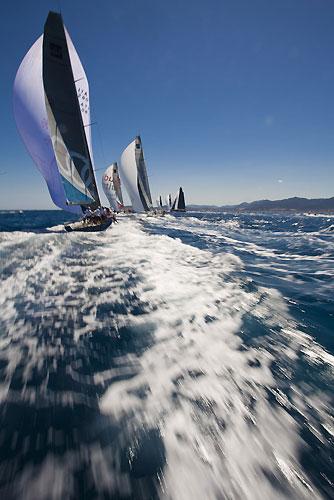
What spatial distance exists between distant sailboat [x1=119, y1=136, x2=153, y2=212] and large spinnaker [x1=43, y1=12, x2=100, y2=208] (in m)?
18.8

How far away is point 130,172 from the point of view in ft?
119

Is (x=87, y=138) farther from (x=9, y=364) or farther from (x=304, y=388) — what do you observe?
(x=304, y=388)

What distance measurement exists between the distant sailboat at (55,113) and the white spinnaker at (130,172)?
62.8ft

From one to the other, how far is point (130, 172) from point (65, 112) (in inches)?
845

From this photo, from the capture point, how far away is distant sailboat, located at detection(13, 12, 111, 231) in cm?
1386

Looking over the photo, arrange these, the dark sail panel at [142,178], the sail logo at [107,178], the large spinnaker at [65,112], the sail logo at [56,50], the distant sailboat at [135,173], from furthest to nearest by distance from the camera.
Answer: the sail logo at [107,178] → the dark sail panel at [142,178] → the distant sailboat at [135,173] → the sail logo at [56,50] → the large spinnaker at [65,112]

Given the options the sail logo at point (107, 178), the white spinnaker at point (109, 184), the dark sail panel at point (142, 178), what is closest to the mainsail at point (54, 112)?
the dark sail panel at point (142, 178)

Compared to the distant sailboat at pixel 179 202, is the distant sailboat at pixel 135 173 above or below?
above

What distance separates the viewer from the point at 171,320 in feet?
10.9

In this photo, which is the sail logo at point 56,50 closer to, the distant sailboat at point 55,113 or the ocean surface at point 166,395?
the distant sailboat at point 55,113

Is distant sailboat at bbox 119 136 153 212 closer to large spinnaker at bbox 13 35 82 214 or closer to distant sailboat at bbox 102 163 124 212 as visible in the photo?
distant sailboat at bbox 102 163 124 212

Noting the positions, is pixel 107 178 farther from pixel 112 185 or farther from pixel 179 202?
pixel 179 202

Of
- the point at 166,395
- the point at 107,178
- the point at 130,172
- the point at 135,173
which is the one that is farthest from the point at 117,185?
the point at 166,395

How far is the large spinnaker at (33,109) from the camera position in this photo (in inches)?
541
